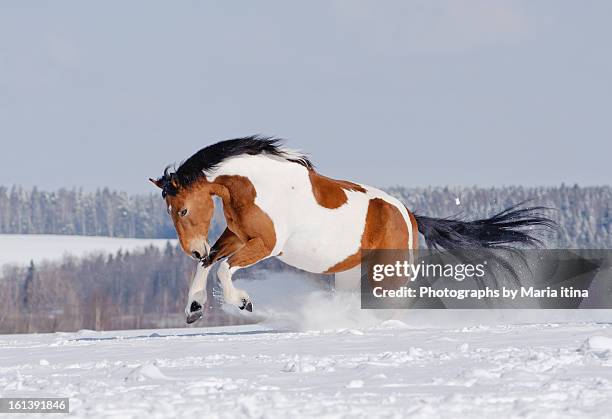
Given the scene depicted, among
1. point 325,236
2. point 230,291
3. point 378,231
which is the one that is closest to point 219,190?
point 230,291

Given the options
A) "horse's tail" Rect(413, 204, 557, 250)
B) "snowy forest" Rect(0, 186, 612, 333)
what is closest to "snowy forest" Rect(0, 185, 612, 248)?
"snowy forest" Rect(0, 186, 612, 333)

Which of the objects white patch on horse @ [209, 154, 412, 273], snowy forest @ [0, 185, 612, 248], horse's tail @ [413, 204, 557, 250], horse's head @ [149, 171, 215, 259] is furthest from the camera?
snowy forest @ [0, 185, 612, 248]

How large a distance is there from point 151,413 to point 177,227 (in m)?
5.15

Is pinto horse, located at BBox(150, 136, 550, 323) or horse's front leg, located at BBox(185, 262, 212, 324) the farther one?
pinto horse, located at BBox(150, 136, 550, 323)

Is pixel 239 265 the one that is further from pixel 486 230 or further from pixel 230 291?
pixel 486 230

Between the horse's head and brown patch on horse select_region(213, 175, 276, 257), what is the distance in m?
0.14

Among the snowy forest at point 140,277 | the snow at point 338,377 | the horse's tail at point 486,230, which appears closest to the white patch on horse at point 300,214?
the horse's tail at point 486,230

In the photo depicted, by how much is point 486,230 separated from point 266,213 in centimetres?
320

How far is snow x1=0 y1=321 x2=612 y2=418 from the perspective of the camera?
4.27 meters

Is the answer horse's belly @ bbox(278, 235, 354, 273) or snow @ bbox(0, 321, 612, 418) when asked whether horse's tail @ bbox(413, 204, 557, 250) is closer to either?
horse's belly @ bbox(278, 235, 354, 273)

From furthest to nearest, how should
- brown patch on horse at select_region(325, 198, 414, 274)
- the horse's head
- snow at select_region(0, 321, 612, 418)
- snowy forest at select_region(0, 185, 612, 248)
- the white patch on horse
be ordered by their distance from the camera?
snowy forest at select_region(0, 185, 612, 248), brown patch on horse at select_region(325, 198, 414, 274), the white patch on horse, the horse's head, snow at select_region(0, 321, 612, 418)

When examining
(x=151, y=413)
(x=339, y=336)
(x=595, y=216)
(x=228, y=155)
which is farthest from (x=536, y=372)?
(x=595, y=216)

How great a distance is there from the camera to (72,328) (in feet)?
173

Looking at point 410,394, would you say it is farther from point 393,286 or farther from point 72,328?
point 72,328
